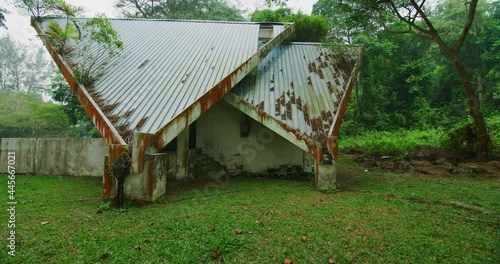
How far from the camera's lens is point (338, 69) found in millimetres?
9320

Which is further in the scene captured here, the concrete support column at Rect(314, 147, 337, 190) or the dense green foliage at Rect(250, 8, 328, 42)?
the dense green foliage at Rect(250, 8, 328, 42)

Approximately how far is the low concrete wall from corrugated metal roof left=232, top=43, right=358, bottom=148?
171 inches

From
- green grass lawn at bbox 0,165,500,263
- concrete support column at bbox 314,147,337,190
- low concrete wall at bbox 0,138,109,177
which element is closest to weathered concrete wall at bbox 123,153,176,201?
green grass lawn at bbox 0,165,500,263

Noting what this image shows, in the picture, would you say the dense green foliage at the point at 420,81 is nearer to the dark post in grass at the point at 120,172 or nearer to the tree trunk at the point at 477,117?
the tree trunk at the point at 477,117

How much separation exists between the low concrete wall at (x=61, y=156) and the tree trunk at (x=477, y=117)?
11.0 meters

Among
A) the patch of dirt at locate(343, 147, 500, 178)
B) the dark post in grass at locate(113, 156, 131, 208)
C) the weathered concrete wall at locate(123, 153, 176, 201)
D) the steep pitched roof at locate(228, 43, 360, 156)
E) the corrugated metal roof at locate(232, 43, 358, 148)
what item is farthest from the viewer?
the patch of dirt at locate(343, 147, 500, 178)

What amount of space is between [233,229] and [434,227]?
281 cm

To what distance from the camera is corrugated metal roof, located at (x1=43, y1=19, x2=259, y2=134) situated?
5.87 m

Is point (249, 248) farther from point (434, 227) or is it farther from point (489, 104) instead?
point (489, 104)

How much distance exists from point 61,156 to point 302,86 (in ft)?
23.9

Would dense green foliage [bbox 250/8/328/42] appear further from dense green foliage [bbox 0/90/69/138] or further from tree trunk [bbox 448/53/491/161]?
dense green foliage [bbox 0/90/69/138]

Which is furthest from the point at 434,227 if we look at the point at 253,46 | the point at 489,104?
the point at 489,104

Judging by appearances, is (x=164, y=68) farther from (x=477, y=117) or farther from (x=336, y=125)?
(x=477, y=117)

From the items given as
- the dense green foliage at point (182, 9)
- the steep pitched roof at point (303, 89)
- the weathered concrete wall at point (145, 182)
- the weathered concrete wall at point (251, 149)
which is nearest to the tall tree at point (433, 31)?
the steep pitched roof at point (303, 89)
